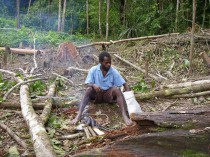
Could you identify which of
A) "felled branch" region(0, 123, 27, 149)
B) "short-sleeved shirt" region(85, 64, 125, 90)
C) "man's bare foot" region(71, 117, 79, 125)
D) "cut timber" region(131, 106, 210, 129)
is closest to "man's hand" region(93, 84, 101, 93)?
"short-sleeved shirt" region(85, 64, 125, 90)

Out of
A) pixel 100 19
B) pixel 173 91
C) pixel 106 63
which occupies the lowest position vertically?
pixel 173 91

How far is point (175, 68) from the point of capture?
9.00 meters

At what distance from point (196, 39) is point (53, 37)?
794cm

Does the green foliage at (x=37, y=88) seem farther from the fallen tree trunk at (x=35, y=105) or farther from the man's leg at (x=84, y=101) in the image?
the man's leg at (x=84, y=101)

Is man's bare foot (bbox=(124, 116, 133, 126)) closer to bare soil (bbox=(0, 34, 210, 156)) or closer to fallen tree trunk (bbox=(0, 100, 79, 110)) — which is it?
bare soil (bbox=(0, 34, 210, 156))

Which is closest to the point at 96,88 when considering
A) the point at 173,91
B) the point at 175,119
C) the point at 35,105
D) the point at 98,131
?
the point at 98,131

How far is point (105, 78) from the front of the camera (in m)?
5.15

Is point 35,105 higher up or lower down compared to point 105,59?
lower down

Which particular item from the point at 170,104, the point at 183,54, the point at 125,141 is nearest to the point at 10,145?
the point at 125,141

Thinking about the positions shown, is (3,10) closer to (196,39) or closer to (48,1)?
(48,1)

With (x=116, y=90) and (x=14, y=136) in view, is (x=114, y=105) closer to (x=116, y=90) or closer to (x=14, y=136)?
(x=116, y=90)

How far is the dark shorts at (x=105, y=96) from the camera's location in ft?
16.8

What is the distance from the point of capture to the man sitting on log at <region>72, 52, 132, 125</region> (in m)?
4.94

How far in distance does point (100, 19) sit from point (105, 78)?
15.8 meters
